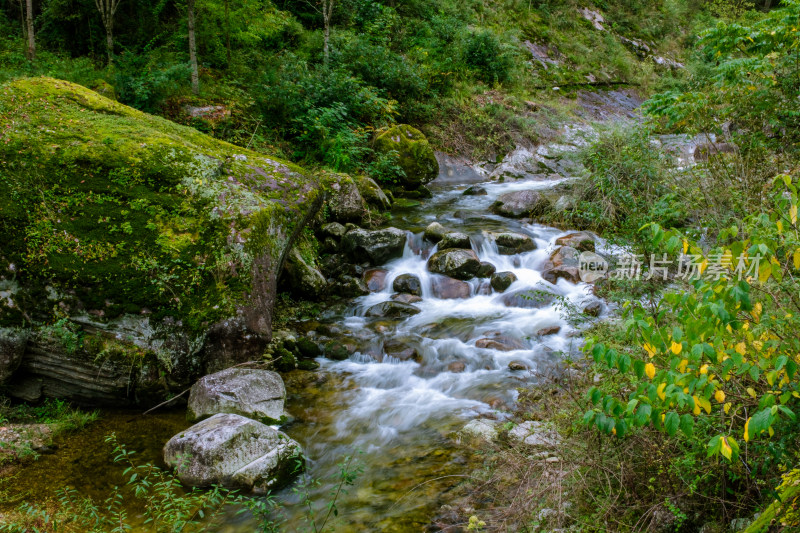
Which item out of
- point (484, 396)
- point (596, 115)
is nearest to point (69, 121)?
point (484, 396)

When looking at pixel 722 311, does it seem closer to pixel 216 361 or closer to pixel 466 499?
pixel 466 499

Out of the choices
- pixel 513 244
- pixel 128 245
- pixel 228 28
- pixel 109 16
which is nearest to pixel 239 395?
pixel 128 245

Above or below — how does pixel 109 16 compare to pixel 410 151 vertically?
above

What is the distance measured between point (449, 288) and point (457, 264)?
50 cm

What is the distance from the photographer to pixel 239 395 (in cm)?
459

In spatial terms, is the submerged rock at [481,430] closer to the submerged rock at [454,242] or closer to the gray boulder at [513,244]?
the submerged rock at [454,242]

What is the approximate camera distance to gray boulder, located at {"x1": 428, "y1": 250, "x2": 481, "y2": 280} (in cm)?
808

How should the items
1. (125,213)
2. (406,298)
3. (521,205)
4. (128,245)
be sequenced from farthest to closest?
(521,205), (406,298), (125,213), (128,245)

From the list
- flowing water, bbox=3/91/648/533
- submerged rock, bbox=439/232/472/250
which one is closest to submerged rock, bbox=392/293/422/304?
flowing water, bbox=3/91/648/533

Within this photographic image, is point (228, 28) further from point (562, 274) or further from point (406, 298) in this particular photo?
point (562, 274)

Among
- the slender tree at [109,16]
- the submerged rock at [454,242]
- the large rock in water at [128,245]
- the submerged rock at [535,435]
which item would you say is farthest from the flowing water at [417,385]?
the slender tree at [109,16]

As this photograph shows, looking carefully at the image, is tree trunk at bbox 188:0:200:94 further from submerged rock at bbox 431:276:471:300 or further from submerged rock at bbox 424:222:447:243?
submerged rock at bbox 431:276:471:300

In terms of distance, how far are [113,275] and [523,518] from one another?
14.3ft

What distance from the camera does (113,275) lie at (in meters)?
4.74
